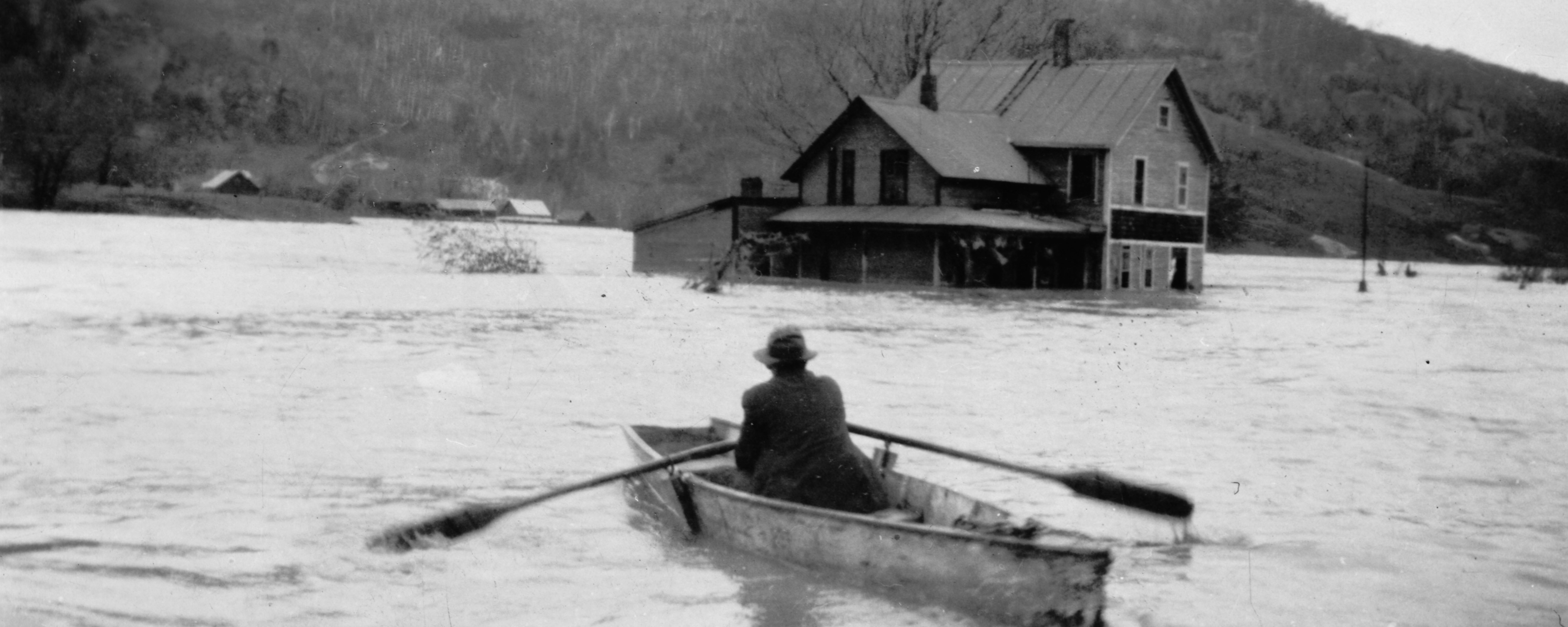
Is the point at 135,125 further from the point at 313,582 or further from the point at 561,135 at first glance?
the point at 561,135

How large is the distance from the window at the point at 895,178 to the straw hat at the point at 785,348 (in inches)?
1415

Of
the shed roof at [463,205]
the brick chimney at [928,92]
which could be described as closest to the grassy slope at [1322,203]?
the shed roof at [463,205]

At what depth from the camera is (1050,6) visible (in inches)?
2569

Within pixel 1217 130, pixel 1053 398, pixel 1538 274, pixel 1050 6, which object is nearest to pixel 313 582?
pixel 1053 398

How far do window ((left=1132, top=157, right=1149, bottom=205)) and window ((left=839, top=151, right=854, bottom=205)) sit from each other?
27.7 feet

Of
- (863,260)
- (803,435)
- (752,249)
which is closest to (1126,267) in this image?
(863,260)

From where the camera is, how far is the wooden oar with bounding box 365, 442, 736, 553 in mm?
10609

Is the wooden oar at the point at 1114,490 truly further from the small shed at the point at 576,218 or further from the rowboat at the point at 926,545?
the small shed at the point at 576,218

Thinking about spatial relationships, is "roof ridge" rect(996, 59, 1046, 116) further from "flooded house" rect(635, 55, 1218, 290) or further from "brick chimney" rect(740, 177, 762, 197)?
"brick chimney" rect(740, 177, 762, 197)

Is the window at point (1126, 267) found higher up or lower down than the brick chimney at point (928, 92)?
lower down

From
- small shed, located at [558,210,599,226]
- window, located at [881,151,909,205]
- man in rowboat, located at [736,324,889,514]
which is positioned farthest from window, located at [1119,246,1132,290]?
small shed, located at [558,210,599,226]

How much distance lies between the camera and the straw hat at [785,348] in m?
10.2

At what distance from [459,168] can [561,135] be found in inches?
1200

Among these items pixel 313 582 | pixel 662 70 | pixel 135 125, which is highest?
pixel 662 70
